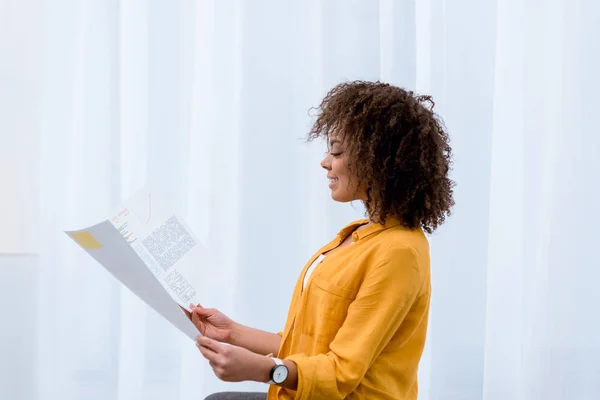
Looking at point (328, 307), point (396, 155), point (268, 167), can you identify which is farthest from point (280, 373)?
point (268, 167)

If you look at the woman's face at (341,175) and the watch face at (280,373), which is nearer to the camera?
the watch face at (280,373)

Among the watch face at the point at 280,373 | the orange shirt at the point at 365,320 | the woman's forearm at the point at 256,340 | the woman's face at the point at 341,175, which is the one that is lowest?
the woman's forearm at the point at 256,340

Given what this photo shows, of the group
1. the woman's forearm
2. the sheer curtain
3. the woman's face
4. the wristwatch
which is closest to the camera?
the wristwatch

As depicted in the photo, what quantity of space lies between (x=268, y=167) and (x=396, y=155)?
0.95 m

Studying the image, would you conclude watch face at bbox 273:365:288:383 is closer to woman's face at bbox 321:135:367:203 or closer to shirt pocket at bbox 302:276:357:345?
shirt pocket at bbox 302:276:357:345

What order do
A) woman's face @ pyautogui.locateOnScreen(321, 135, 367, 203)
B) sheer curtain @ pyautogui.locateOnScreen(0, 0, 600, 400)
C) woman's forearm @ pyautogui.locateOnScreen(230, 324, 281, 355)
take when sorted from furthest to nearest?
sheer curtain @ pyautogui.locateOnScreen(0, 0, 600, 400) → woman's forearm @ pyautogui.locateOnScreen(230, 324, 281, 355) → woman's face @ pyautogui.locateOnScreen(321, 135, 367, 203)

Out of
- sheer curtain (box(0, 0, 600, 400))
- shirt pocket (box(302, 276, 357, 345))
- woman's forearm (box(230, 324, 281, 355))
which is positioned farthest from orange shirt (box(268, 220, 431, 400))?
sheer curtain (box(0, 0, 600, 400))

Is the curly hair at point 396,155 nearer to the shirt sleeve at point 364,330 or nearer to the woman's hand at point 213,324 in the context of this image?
the shirt sleeve at point 364,330

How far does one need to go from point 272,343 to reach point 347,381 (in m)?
0.30

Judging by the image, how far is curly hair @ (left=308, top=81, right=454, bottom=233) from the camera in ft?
3.40

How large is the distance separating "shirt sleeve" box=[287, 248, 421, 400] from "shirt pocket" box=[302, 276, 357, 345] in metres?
0.03

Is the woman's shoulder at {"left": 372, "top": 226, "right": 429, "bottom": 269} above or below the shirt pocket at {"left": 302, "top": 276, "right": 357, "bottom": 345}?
above

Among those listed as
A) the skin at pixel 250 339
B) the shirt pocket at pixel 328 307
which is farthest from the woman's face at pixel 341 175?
the shirt pocket at pixel 328 307

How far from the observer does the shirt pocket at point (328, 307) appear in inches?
40.1
